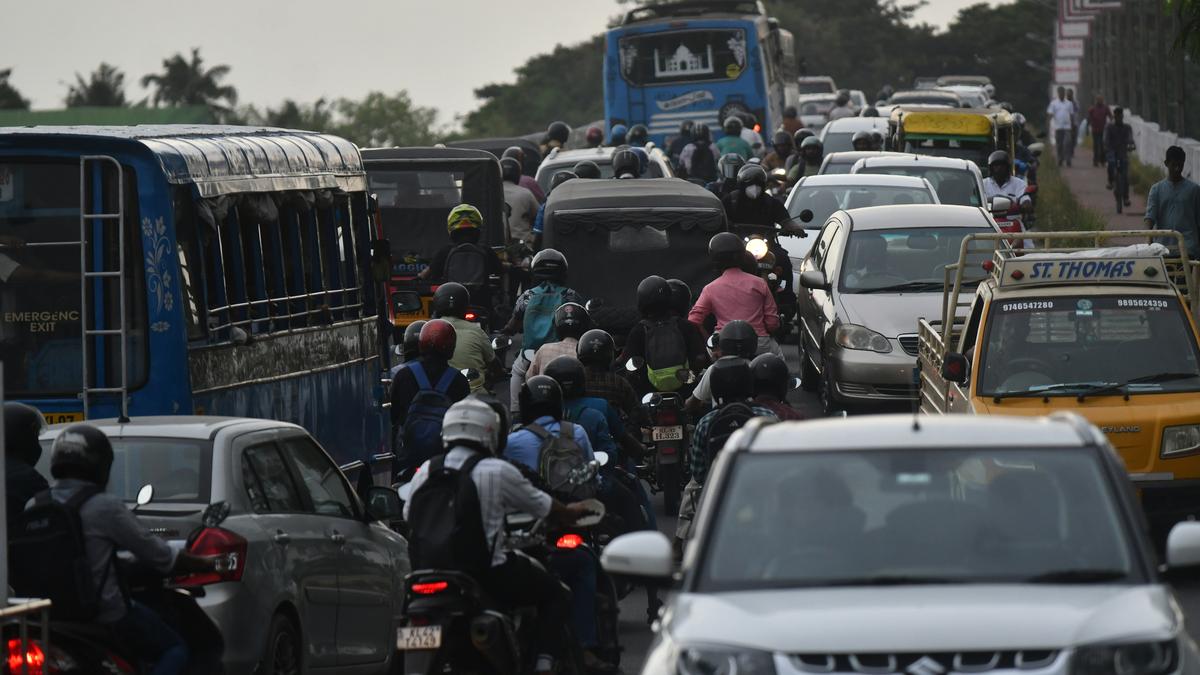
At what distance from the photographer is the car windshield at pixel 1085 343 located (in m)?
13.4

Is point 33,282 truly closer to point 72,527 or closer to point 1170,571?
point 72,527

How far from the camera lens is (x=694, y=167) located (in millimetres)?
33094

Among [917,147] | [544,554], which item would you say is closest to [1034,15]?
[917,147]

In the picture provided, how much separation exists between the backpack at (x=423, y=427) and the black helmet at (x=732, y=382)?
1.48m

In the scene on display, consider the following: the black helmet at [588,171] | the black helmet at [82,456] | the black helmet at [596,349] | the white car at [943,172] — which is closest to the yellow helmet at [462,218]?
the black helmet at [588,171]

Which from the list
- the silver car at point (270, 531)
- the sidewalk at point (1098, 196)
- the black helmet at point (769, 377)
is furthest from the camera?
the sidewalk at point (1098, 196)

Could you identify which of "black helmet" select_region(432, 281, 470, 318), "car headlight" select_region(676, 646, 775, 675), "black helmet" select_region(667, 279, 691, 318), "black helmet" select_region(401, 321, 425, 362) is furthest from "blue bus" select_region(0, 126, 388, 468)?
"car headlight" select_region(676, 646, 775, 675)

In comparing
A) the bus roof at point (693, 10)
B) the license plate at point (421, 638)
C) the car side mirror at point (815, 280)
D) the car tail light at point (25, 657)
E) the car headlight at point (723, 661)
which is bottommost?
the license plate at point (421, 638)

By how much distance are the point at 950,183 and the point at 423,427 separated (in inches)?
546

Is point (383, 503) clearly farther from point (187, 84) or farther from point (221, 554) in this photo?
point (187, 84)

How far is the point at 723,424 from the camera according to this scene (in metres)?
11.9

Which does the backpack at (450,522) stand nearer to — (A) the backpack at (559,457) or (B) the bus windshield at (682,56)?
(A) the backpack at (559,457)

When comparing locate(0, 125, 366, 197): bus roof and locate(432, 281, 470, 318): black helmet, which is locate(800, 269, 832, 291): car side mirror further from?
locate(432, 281, 470, 318): black helmet

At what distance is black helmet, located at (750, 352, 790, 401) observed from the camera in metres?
12.4
